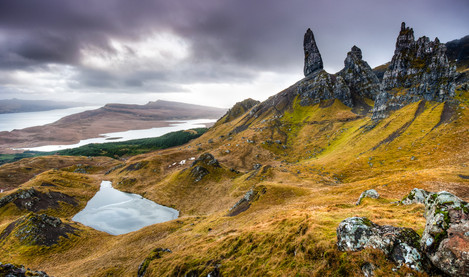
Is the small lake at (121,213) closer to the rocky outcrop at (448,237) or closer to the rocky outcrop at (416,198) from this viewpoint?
the rocky outcrop at (416,198)

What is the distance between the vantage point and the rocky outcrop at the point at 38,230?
51.2 metres

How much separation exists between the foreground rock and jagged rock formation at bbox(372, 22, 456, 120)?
118625 mm

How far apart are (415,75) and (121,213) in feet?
576

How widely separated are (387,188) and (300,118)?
15313 cm

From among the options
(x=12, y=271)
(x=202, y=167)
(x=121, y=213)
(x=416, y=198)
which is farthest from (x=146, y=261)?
(x=202, y=167)

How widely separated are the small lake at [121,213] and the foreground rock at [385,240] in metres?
66.7

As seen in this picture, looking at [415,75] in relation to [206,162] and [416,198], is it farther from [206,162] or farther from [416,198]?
[206,162]

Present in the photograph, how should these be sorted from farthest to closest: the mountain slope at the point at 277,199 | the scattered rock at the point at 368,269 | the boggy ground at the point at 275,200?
the boggy ground at the point at 275,200
the mountain slope at the point at 277,199
the scattered rock at the point at 368,269

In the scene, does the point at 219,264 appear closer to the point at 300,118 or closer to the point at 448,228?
the point at 448,228

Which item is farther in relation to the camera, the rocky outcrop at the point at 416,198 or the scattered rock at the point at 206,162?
the scattered rock at the point at 206,162

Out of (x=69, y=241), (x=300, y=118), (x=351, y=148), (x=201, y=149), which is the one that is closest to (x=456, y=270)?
(x=69, y=241)

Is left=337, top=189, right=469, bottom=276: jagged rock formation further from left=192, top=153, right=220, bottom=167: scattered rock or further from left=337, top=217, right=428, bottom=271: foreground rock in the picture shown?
left=192, top=153, right=220, bottom=167: scattered rock

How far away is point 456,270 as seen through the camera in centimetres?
984

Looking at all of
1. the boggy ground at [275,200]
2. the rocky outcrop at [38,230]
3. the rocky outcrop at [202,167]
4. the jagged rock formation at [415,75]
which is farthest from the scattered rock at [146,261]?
the jagged rock formation at [415,75]
